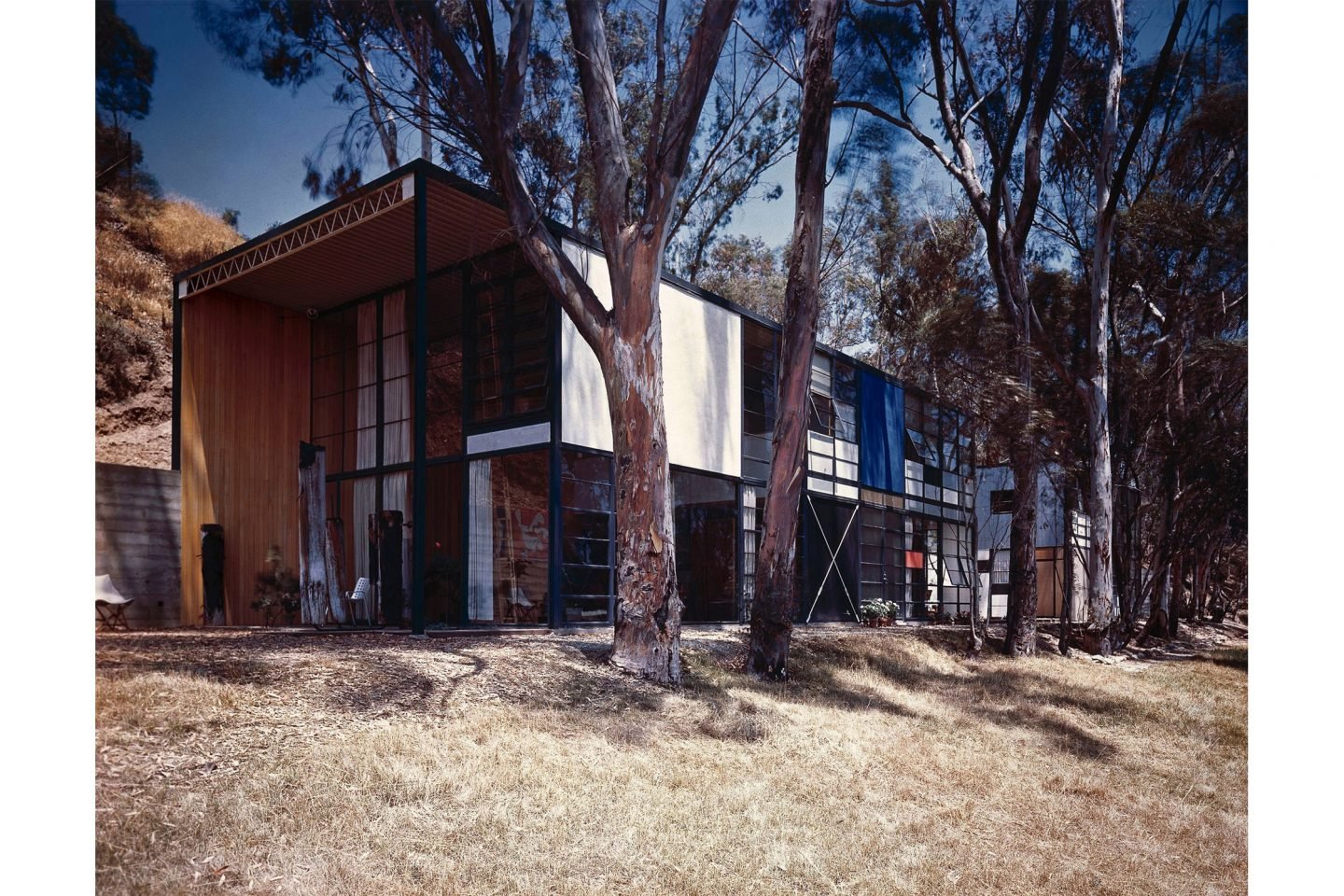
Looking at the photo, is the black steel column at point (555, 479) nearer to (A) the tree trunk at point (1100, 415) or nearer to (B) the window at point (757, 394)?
(B) the window at point (757, 394)

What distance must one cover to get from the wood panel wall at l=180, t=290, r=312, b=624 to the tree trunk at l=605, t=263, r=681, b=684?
4301mm

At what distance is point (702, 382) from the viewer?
1166 cm

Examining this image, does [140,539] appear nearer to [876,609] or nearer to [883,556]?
[876,609]

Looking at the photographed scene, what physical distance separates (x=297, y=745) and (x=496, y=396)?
6261 millimetres

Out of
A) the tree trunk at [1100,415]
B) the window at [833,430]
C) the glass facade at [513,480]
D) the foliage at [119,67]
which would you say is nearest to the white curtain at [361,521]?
the glass facade at [513,480]

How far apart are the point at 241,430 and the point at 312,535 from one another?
7.21 ft

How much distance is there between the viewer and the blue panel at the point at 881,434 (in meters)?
Answer: 15.1

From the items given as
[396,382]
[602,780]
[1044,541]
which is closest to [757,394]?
[396,382]

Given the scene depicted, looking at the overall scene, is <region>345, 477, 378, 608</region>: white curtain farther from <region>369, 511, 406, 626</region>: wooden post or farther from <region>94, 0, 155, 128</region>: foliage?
<region>94, 0, 155, 128</region>: foliage

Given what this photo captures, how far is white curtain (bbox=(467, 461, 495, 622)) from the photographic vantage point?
10359 mm

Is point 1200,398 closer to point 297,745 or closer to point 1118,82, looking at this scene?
point 1118,82
